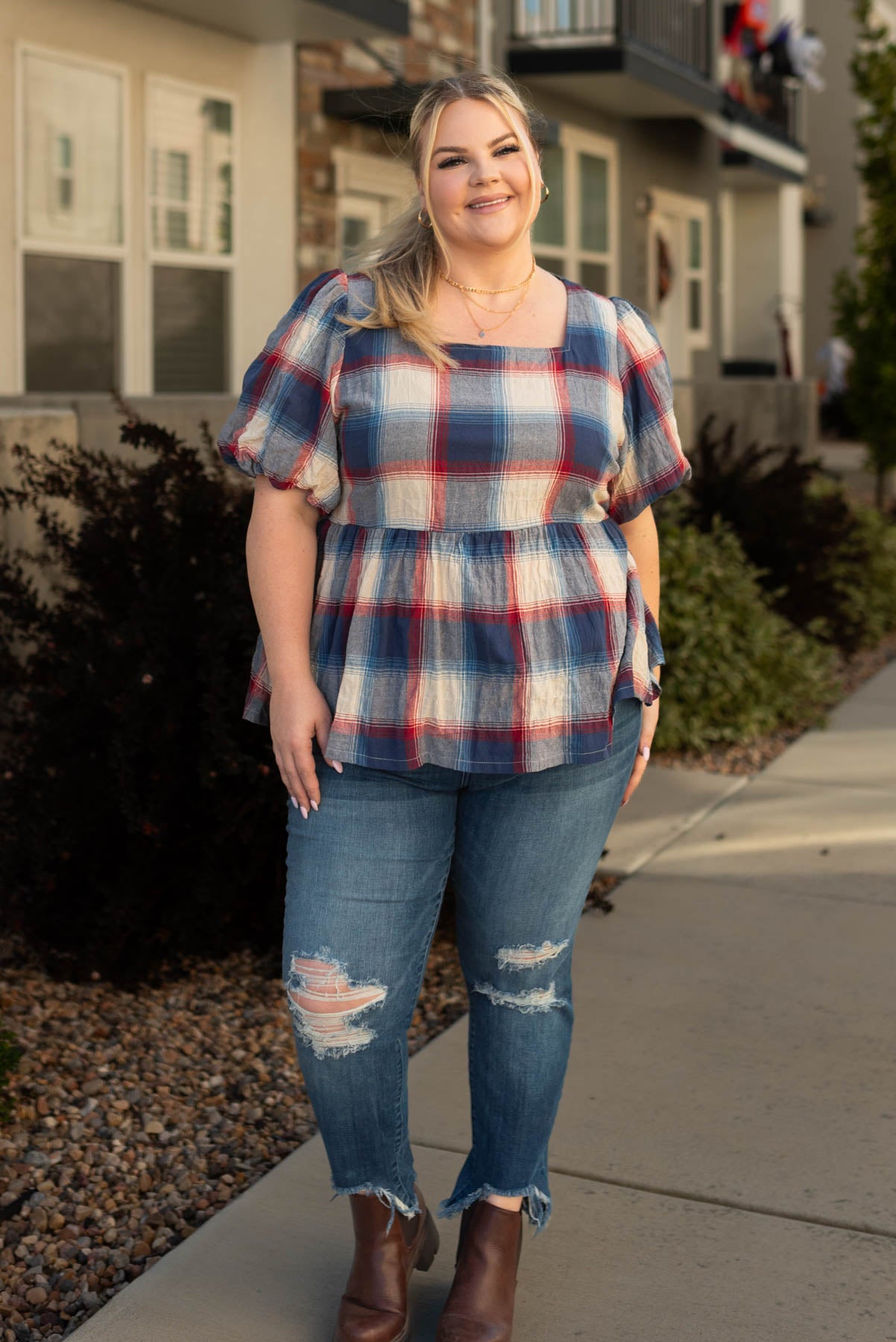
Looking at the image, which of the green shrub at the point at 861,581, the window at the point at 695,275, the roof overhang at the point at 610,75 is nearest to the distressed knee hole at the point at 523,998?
the green shrub at the point at 861,581

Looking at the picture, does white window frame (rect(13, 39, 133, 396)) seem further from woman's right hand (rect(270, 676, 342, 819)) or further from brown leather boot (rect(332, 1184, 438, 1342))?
brown leather boot (rect(332, 1184, 438, 1342))

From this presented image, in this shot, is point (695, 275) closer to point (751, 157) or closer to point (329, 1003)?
point (751, 157)

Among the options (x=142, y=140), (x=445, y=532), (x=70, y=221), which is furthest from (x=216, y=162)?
(x=445, y=532)

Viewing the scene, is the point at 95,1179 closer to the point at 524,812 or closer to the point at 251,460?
the point at 524,812

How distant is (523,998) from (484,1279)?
441mm

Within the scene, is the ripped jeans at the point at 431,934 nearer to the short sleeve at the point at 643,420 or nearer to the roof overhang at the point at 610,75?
the short sleeve at the point at 643,420

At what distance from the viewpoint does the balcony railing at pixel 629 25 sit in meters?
13.8

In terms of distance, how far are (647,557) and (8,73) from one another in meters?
6.60

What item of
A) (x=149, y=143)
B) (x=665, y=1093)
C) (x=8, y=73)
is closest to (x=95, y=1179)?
(x=665, y=1093)

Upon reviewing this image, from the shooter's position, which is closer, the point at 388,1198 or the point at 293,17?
the point at 388,1198

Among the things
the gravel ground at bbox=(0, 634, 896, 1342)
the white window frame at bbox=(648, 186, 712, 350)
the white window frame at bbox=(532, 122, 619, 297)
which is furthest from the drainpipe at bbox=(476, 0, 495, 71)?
the gravel ground at bbox=(0, 634, 896, 1342)

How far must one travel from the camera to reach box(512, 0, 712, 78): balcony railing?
13750 millimetres

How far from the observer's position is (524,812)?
234 centimetres

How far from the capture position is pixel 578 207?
14.6 metres
